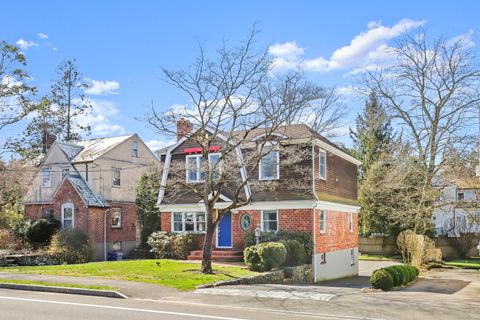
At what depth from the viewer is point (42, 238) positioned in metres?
32.4

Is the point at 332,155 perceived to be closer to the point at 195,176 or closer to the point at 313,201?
the point at 313,201

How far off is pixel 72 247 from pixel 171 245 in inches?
222

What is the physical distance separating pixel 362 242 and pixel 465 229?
8508mm

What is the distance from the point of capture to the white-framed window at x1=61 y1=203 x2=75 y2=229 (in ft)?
109

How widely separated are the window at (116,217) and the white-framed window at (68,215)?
3.01 m

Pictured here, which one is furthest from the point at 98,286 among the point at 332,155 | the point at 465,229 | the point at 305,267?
the point at 465,229

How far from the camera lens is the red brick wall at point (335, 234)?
2641 centimetres

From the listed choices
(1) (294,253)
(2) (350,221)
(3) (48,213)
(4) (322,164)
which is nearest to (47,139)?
(3) (48,213)

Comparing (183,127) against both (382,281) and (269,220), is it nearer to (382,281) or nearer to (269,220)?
(269,220)

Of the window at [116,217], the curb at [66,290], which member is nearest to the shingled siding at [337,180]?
the curb at [66,290]

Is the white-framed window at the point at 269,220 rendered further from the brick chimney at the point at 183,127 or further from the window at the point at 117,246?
the window at the point at 117,246

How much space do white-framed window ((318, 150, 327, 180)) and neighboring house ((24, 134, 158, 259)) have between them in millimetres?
11657

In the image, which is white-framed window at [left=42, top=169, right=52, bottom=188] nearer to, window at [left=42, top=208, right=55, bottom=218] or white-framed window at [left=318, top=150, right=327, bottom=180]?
window at [left=42, top=208, right=55, bottom=218]

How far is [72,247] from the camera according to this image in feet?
95.2
